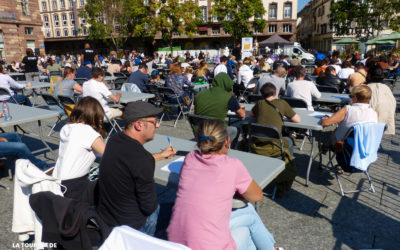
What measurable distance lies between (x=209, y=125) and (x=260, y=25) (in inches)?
1068

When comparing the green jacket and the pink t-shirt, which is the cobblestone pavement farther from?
the green jacket

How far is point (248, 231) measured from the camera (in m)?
2.17

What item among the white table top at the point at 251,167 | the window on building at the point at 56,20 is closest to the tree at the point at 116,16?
the window on building at the point at 56,20

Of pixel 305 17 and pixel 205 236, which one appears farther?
pixel 305 17

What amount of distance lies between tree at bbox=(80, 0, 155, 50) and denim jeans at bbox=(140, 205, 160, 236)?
2937 cm

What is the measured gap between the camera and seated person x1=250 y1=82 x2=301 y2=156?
147 inches

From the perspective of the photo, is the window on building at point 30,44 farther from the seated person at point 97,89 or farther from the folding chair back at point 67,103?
the seated person at point 97,89

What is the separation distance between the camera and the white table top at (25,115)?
4.18 metres

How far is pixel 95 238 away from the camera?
6.16ft

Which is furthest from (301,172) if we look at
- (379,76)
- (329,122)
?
(379,76)

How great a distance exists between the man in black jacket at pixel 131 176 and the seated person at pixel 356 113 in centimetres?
269

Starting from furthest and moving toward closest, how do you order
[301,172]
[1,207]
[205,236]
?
[301,172] < [1,207] < [205,236]

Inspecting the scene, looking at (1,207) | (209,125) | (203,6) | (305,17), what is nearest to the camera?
(209,125)

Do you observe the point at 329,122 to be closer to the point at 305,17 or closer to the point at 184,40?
the point at 184,40
